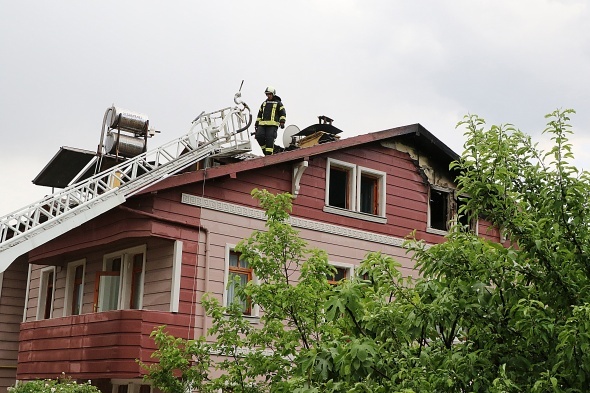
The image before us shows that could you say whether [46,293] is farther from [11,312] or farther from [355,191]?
[355,191]

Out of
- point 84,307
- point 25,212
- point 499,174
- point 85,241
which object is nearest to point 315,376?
point 499,174

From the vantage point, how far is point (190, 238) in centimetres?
1816

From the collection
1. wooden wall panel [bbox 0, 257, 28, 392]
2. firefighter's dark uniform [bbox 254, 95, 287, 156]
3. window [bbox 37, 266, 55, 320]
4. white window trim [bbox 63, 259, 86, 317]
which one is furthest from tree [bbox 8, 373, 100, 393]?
firefighter's dark uniform [bbox 254, 95, 287, 156]

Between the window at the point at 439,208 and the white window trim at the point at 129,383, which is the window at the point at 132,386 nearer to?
the white window trim at the point at 129,383

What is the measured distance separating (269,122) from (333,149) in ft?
7.42

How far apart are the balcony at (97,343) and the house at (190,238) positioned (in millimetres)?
24

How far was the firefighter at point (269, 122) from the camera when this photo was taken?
71.6 feet

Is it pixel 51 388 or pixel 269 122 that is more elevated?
pixel 269 122

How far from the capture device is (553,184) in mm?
8180

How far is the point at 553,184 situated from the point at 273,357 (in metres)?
5.75

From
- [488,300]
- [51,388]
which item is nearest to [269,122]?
[51,388]

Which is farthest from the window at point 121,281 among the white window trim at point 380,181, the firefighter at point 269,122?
the white window trim at point 380,181

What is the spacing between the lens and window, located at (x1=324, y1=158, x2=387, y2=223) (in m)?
20.9

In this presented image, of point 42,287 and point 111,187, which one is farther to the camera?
point 42,287
